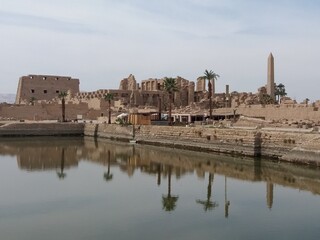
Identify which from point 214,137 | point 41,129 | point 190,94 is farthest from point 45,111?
point 214,137

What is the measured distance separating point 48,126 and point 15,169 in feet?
92.6

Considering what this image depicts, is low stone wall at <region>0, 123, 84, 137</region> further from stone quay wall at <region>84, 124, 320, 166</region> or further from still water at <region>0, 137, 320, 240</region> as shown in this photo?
still water at <region>0, 137, 320, 240</region>

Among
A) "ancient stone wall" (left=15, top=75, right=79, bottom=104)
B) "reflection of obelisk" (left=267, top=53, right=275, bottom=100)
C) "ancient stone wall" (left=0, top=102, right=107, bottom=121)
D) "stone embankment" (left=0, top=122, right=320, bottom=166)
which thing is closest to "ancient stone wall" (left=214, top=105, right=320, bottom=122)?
"stone embankment" (left=0, top=122, right=320, bottom=166)

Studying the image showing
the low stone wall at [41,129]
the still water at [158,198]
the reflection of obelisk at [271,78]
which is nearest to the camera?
the still water at [158,198]

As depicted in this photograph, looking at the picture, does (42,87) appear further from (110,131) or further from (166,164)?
(166,164)

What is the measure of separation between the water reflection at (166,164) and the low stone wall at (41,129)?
7.77 meters

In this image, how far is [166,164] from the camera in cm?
3148

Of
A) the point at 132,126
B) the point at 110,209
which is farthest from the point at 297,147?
the point at 132,126

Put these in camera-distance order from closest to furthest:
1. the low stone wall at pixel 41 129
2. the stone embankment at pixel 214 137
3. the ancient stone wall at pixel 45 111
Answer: the stone embankment at pixel 214 137, the low stone wall at pixel 41 129, the ancient stone wall at pixel 45 111

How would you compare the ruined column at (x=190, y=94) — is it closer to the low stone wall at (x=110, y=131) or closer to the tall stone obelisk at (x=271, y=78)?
the tall stone obelisk at (x=271, y=78)

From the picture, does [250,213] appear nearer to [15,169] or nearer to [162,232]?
[162,232]

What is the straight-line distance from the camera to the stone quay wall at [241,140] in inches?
1089

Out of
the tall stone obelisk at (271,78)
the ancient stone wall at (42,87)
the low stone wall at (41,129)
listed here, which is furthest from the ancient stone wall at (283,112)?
the ancient stone wall at (42,87)

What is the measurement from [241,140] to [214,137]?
3.56 metres
